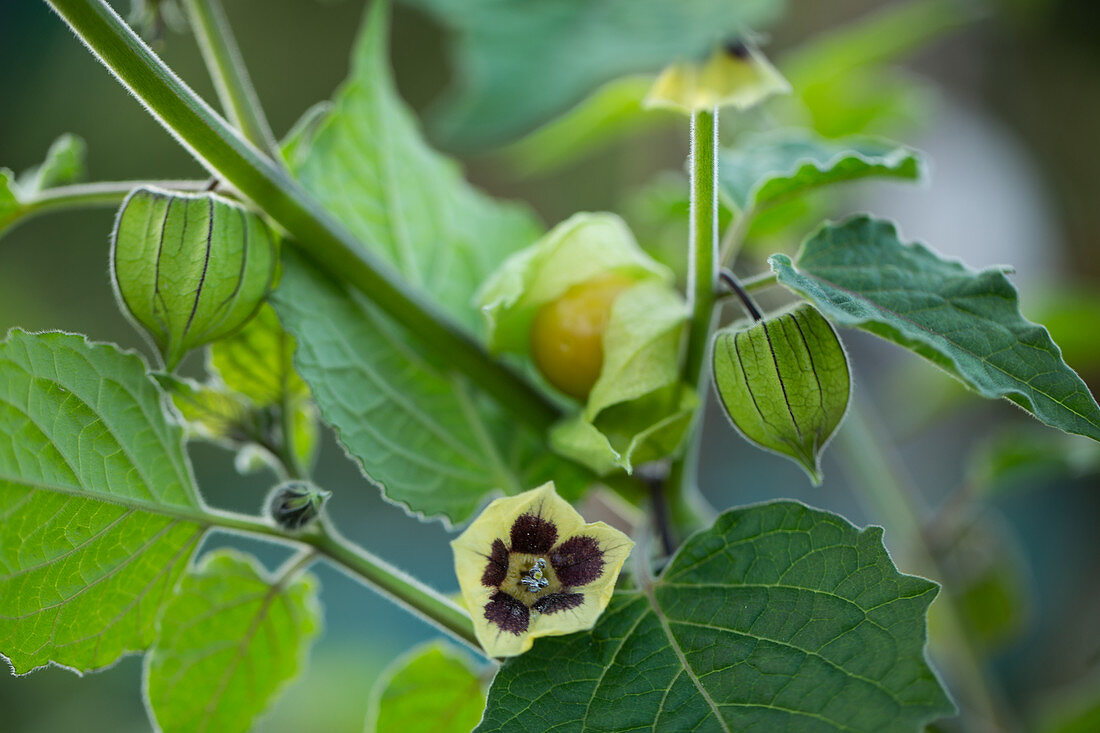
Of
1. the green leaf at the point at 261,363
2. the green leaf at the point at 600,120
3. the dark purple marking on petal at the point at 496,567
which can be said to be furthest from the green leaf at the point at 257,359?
the green leaf at the point at 600,120

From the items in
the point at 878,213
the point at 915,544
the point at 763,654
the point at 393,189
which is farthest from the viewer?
the point at 878,213

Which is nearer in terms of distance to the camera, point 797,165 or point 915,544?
point 797,165

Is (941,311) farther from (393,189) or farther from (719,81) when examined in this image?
(393,189)

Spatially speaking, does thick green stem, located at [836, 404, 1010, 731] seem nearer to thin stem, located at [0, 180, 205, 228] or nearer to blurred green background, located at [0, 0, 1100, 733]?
blurred green background, located at [0, 0, 1100, 733]

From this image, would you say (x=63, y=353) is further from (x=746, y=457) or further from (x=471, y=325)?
(x=746, y=457)

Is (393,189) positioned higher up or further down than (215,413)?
higher up

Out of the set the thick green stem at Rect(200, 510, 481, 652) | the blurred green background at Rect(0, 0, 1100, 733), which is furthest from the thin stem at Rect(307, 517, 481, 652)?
the blurred green background at Rect(0, 0, 1100, 733)

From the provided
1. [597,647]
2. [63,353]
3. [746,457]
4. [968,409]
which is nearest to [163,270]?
[63,353]

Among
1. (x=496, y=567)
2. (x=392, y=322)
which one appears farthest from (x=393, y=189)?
(x=496, y=567)
